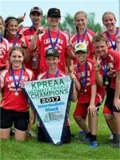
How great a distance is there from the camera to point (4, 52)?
737cm

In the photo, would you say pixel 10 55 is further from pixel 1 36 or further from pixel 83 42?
pixel 83 42

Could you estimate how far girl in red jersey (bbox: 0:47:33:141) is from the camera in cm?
682

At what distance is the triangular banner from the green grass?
398 millimetres

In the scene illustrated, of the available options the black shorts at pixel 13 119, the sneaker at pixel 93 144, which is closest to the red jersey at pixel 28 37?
the black shorts at pixel 13 119

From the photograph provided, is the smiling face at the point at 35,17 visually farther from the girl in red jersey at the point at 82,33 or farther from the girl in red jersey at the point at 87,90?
the girl in red jersey at the point at 87,90

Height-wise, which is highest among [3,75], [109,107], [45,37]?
[45,37]

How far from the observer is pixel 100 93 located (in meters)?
7.12

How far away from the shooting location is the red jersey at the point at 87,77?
A: 22.7ft

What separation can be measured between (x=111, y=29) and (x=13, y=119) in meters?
2.49

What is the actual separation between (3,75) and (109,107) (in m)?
1.87

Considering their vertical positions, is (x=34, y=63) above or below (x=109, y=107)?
above

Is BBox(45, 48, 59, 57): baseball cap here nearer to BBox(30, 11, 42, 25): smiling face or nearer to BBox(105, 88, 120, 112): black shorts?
BBox(105, 88, 120, 112): black shorts

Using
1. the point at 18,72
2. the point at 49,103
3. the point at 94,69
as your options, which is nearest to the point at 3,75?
the point at 18,72

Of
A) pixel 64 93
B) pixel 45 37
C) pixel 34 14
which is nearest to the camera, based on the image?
pixel 64 93
